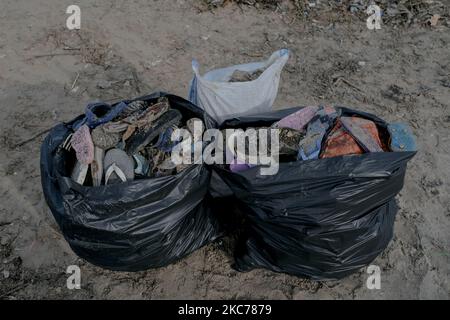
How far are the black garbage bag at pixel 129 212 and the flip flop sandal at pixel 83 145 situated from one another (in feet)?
0.32

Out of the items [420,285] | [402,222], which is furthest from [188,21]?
[420,285]

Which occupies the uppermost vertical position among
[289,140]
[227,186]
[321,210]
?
[289,140]

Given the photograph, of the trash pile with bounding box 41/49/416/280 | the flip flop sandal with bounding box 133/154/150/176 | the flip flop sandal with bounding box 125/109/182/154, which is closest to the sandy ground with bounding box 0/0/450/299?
the trash pile with bounding box 41/49/416/280

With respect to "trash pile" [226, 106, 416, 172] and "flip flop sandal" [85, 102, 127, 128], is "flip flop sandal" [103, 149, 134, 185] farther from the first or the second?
"trash pile" [226, 106, 416, 172]

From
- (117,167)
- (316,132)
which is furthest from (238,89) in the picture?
(117,167)

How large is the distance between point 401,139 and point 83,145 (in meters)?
1.40

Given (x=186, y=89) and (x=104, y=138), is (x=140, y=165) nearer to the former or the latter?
(x=104, y=138)

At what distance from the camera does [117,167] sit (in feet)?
6.44

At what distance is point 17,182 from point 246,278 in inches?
59.1

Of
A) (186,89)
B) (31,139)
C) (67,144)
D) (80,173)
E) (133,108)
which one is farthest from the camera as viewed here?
(186,89)

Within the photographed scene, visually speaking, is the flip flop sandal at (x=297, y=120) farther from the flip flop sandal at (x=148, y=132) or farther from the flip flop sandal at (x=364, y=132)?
the flip flop sandal at (x=148, y=132)

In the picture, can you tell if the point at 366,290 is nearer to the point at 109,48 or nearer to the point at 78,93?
the point at 78,93

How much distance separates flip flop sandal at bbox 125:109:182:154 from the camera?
207cm

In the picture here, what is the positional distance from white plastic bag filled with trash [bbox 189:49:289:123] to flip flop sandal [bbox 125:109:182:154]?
26cm
